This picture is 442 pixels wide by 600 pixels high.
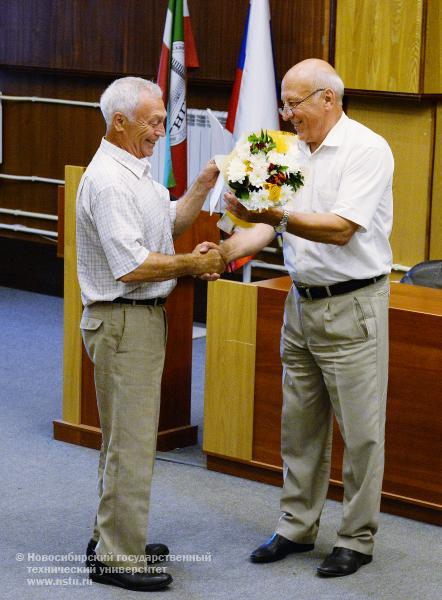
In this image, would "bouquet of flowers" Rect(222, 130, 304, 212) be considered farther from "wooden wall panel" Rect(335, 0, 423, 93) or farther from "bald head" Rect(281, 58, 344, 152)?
"wooden wall panel" Rect(335, 0, 423, 93)

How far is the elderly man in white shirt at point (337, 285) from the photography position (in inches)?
122

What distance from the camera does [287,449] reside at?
3477 millimetres


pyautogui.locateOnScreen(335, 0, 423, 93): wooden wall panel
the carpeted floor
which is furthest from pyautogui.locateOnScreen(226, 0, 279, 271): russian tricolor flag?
the carpeted floor

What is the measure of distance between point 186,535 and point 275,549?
348mm

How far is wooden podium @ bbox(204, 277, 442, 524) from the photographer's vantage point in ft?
12.1

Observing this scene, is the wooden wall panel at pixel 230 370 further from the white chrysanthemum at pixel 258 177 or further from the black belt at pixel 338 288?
the white chrysanthemum at pixel 258 177

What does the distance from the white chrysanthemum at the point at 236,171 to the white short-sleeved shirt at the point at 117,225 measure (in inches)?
9.9

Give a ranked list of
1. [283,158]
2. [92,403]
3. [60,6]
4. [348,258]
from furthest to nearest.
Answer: [60,6] < [92,403] < [348,258] < [283,158]

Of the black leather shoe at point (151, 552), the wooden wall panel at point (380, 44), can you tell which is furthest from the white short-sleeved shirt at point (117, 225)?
the wooden wall panel at point (380, 44)

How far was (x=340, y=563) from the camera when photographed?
3301mm

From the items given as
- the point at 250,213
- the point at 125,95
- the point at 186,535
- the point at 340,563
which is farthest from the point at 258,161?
the point at 186,535

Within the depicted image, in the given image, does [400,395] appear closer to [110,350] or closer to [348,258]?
[348,258]

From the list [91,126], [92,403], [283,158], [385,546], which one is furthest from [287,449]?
[91,126]

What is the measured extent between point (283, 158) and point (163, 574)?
124 cm
